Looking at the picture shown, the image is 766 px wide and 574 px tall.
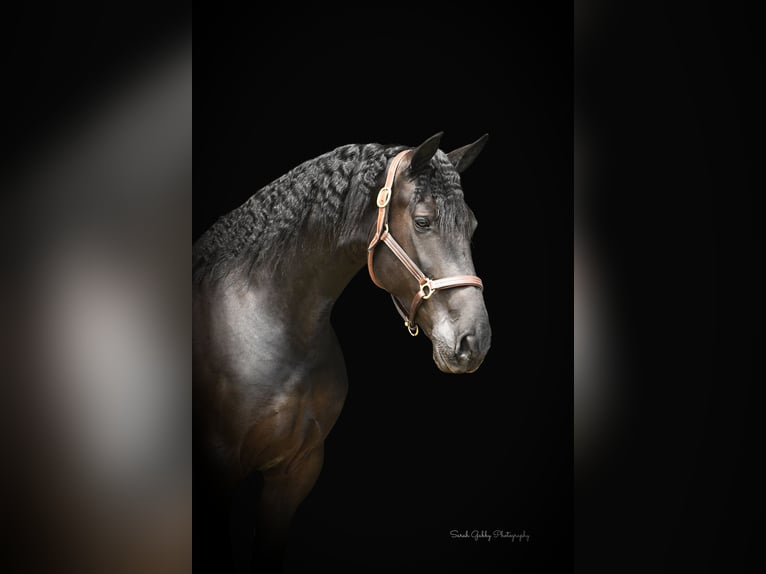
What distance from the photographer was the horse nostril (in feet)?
6.66

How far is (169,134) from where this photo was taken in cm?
208

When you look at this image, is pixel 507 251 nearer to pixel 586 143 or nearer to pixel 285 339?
pixel 586 143

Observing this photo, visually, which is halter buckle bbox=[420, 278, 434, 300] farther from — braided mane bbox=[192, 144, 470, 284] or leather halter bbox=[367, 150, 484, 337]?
braided mane bbox=[192, 144, 470, 284]

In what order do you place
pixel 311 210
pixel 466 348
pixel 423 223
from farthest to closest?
1. pixel 311 210
2. pixel 423 223
3. pixel 466 348

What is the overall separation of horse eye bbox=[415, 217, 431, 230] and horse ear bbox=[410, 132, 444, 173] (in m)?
0.15

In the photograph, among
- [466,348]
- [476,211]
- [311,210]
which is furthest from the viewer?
[476,211]

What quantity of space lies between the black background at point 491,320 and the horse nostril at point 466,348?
1.38 ft

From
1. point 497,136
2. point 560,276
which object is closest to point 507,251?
point 560,276

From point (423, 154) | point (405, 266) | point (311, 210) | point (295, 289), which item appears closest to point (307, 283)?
point (295, 289)

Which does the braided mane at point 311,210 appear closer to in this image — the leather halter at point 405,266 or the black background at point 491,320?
the leather halter at point 405,266

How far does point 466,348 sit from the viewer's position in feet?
6.72

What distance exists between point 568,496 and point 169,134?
1699 mm

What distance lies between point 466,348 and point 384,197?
20.2 inches

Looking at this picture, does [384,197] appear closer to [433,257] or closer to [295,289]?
[433,257]
